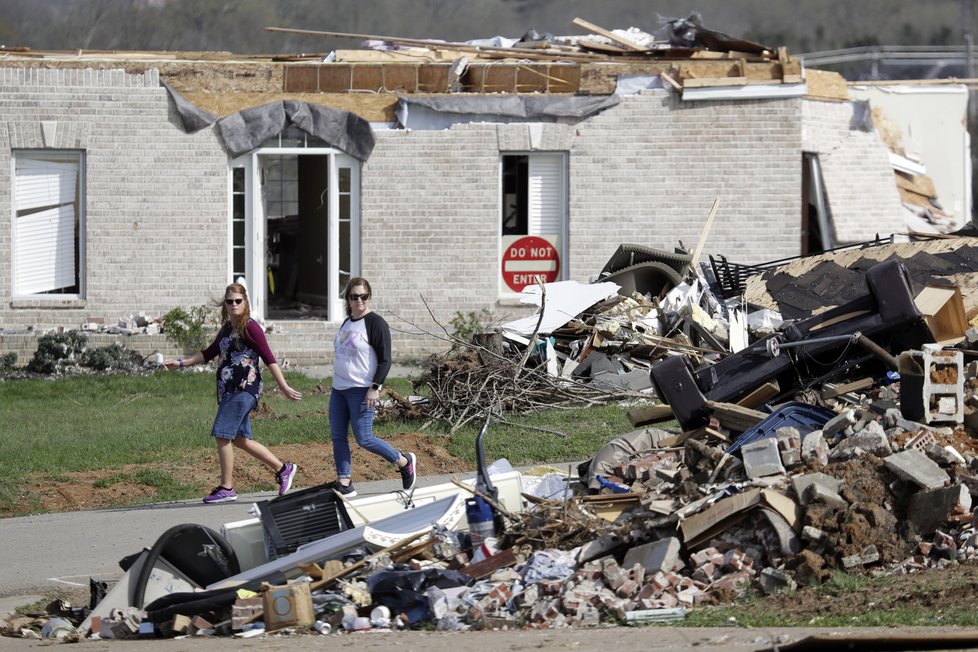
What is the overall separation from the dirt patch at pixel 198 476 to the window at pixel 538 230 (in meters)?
6.40

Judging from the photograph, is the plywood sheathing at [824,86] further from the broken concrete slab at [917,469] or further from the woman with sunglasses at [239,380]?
the broken concrete slab at [917,469]

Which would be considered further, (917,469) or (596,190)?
(596,190)

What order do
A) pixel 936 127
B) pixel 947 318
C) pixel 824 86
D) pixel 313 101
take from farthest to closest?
pixel 936 127 < pixel 824 86 < pixel 313 101 < pixel 947 318

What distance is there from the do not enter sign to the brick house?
0.09 feet

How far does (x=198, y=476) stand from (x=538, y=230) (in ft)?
26.6

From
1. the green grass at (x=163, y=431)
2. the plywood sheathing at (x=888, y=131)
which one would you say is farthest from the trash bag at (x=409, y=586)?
the plywood sheathing at (x=888, y=131)

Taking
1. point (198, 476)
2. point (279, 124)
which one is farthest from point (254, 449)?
point (279, 124)

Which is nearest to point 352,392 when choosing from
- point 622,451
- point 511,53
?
point 622,451

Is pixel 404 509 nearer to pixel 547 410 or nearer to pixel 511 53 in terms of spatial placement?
pixel 547 410

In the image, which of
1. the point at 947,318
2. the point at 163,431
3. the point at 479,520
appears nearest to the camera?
the point at 479,520

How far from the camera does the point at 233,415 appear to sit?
29.9ft

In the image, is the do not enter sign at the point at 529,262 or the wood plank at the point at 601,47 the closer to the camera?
the do not enter sign at the point at 529,262

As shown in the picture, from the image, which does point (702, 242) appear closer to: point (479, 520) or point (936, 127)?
point (479, 520)

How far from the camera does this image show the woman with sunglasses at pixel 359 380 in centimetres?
907
